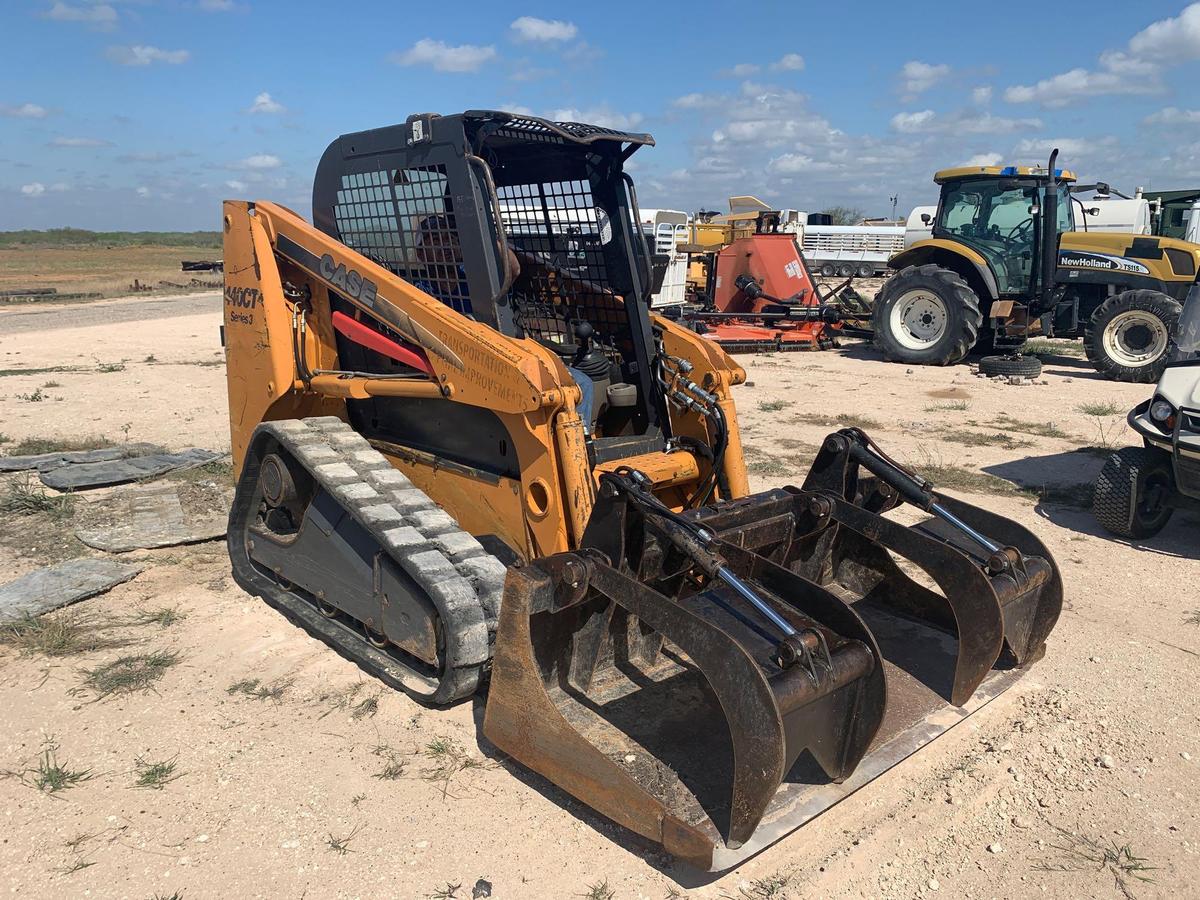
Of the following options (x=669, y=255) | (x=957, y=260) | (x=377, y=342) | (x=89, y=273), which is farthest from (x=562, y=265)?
(x=89, y=273)

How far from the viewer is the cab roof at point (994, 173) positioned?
43.3ft

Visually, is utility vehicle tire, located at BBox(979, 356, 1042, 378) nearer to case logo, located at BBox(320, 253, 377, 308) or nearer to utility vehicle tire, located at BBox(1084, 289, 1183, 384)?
utility vehicle tire, located at BBox(1084, 289, 1183, 384)

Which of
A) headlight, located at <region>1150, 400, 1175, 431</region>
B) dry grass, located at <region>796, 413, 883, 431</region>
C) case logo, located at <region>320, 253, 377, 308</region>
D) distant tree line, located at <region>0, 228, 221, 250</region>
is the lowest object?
dry grass, located at <region>796, 413, 883, 431</region>

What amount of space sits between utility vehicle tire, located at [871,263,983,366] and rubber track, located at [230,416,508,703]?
11.0 metres

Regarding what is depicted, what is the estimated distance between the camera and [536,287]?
17.2 ft

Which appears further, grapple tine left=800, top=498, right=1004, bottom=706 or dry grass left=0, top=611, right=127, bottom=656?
dry grass left=0, top=611, right=127, bottom=656

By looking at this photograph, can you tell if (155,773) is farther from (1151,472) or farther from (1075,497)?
(1075,497)

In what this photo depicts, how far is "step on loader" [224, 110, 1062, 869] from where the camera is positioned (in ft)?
9.83

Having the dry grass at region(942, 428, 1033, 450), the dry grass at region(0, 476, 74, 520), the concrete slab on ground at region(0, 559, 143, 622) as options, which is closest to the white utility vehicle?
the dry grass at region(942, 428, 1033, 450)

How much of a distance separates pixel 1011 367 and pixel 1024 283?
1.73m

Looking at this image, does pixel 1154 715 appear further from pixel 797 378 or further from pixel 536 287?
pixel 797 378

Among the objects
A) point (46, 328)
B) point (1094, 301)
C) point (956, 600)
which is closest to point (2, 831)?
point (956, 600)

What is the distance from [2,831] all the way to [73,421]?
7557 millimetres

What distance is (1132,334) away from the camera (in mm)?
12438
